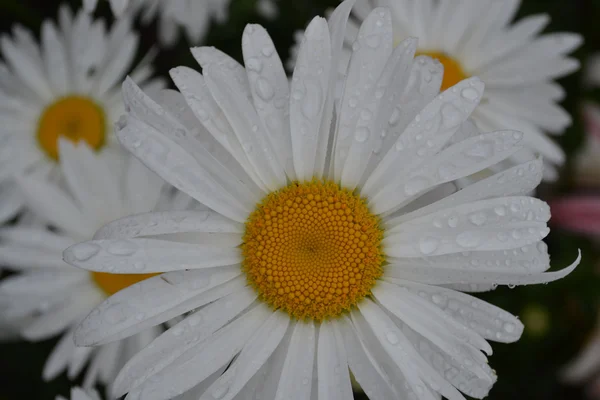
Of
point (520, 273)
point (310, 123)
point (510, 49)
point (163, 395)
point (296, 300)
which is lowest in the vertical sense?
point (510, 49)

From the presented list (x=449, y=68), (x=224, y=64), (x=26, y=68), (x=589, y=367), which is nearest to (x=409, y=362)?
(x=224, y=64)

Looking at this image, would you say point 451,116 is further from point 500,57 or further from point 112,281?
point 112,281

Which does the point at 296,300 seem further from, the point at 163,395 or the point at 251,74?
the point at 251,74

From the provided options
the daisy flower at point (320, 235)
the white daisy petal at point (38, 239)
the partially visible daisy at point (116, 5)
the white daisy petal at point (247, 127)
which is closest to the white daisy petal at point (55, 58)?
the partially visible daisy at point (116, 5)

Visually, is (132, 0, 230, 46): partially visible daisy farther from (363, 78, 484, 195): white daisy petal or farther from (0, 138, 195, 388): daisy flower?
(363, 78, 484, 195): white daisy petal

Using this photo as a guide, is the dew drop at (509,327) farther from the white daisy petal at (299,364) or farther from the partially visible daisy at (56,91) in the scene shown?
the partially visible daisy at (56,91)

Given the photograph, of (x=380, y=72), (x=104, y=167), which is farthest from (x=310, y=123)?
(x=104, y=167)
